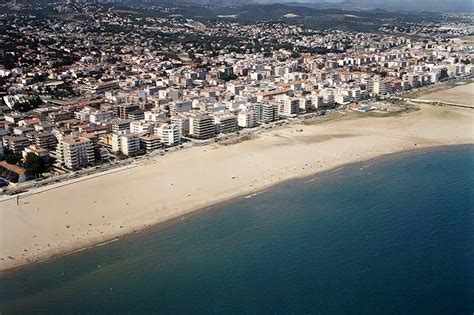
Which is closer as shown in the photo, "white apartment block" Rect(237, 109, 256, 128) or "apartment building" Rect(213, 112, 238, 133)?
"apartment building" Rect(213, 112, 238, 133)

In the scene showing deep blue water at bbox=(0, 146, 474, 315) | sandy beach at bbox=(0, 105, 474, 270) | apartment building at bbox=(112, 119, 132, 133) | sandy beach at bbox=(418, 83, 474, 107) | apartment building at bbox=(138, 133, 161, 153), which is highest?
apartment building at bbox=(112, 119, 132, 133)

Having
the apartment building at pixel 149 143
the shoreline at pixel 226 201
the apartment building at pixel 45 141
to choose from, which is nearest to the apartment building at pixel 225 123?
the apartment building at pixel 149 143

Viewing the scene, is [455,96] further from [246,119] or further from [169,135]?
[169,135]

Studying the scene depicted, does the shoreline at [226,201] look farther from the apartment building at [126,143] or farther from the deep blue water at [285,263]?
the apartment building at [126,143]

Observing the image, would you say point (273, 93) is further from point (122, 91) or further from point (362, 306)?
point (362, 306)

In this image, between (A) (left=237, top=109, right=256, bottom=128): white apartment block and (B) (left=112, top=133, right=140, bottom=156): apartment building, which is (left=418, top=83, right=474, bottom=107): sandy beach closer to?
(A) (left=237, top=109, right=256, bottom=128): white apartment block

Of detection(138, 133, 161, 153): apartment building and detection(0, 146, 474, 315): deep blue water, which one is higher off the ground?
detection(138, 133, 161, 153): apartment building

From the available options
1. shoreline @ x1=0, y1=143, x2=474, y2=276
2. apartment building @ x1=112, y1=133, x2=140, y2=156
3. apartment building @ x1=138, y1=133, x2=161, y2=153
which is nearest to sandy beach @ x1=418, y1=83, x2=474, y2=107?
shoreline @ x1=0, y1=143, x2=474, y2=276
